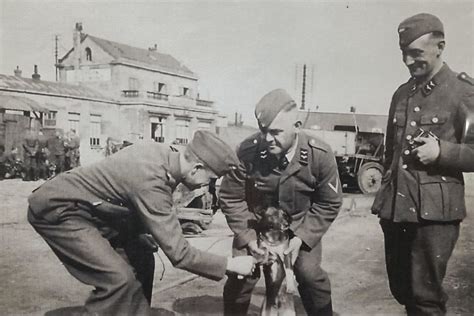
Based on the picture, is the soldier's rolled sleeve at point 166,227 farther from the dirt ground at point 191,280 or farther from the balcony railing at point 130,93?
the balcony railing at point 130,93

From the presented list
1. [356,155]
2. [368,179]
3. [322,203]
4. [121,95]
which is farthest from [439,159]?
[356,155]

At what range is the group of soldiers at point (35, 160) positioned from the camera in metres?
3.22

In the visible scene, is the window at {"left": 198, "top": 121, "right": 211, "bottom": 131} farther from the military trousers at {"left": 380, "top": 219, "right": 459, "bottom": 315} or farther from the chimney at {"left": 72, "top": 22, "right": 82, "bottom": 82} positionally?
the military trousers at {"left": 380, "top": 219, "right": 459, "bottom": 315}

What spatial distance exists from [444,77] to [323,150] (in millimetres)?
496

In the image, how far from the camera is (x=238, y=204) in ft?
6.46

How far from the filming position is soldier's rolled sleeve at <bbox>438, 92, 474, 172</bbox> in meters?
1.68

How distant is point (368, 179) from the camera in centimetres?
469

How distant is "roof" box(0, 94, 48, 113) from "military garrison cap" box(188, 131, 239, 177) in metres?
1.16

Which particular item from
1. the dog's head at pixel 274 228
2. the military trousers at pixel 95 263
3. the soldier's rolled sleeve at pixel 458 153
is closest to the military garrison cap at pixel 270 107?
the dog's head at pixel 274 228

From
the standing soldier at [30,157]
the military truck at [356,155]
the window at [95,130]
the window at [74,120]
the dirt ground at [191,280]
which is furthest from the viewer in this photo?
the military truck at [356,155]

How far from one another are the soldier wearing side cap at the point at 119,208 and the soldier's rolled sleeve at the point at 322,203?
0.28 m

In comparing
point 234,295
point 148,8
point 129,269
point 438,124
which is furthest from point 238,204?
point 148,8

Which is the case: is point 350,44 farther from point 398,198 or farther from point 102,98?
point 102,98

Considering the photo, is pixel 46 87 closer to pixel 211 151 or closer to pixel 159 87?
pixel 159 87
